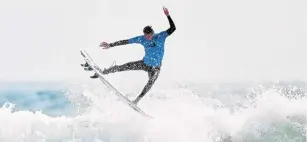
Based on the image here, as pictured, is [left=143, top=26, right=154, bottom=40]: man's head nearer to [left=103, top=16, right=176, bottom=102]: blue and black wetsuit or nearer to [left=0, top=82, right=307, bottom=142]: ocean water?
[left=103, top=16, right=176, bottom=102]: blue and black wetsuit

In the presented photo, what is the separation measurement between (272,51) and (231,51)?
2.34 metres

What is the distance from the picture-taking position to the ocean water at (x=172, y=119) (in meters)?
20.1

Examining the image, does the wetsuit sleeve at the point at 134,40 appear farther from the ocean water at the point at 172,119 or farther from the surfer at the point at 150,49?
the ocean water at the point at 172,119

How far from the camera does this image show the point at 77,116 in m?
23.2

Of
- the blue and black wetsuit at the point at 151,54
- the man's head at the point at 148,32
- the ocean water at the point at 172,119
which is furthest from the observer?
the ocean water at the point at 172,119

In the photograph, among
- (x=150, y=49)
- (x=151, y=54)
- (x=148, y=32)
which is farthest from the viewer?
(x=151, y=54)

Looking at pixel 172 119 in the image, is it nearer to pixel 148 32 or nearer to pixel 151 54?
pixel 151 54

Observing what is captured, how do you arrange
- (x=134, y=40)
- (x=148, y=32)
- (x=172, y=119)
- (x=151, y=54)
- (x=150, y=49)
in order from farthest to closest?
(x=172, y=119) → (x=151, y=54) → (x=150, y=49) → (x=134, y=40) → (x=148, y=32)

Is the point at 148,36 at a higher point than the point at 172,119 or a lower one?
higher

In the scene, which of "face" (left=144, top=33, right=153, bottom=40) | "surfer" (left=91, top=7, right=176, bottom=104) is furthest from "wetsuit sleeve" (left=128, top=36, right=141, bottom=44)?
"face" (left=144, top=33, right=153, bottom=40)

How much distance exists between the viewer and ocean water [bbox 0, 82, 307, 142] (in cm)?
2011

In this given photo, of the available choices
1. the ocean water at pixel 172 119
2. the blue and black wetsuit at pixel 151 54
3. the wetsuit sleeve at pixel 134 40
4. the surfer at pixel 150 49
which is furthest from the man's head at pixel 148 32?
the ocean water at pixel 172 119

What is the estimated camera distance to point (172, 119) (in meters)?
20.8

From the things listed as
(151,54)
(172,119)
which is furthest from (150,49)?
(172,119)
